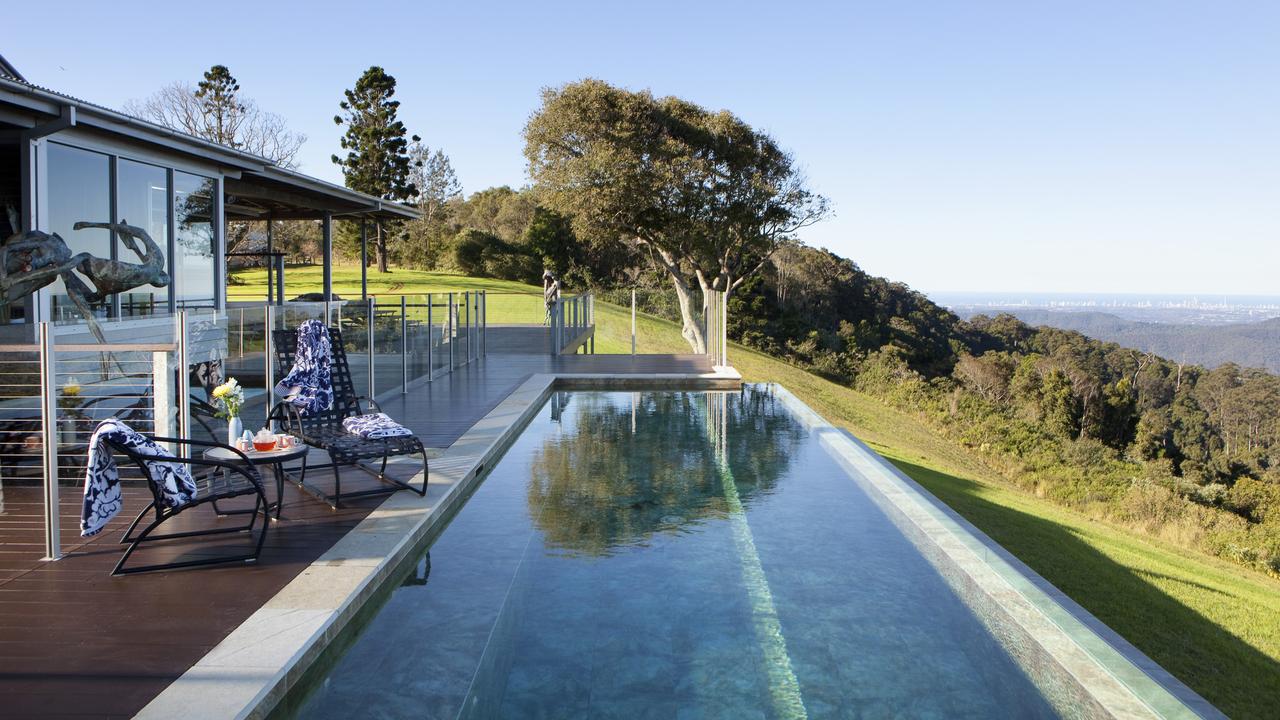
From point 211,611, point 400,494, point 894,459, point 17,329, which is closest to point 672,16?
point 894,459

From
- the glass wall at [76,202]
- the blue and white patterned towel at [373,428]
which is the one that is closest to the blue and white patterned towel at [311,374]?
the blue and white patterned towel at [373,428]

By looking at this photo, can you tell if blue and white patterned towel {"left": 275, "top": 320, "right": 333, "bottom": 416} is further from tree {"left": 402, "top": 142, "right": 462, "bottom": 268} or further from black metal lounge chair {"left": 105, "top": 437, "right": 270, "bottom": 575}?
tree {"left": 402, "top": 142, "right": 462, "bottom": 268}

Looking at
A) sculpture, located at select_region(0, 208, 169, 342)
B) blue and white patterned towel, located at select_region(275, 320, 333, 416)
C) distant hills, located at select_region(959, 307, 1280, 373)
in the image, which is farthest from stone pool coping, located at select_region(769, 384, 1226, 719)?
distant hills, located at select_region(959, 307, 1280, 373)

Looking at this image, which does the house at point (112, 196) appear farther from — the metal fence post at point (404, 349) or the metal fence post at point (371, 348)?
the metal fence post at point (404, 349)

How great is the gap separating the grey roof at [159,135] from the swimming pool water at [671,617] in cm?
468

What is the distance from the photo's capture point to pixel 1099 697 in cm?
314

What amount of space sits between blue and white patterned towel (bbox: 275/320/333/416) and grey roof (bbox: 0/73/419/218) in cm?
283

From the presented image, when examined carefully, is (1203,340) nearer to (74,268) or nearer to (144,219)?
(144,219)

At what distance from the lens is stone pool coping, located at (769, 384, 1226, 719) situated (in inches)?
120

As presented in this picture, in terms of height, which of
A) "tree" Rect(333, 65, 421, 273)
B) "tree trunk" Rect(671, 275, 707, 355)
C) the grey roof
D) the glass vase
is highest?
"tree" Rect(333, 65, 421, 273)

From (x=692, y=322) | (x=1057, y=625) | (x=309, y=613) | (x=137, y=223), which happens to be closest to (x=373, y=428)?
(x=309, y=613)

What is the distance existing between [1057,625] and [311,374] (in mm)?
5380

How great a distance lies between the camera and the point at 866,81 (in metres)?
30.5

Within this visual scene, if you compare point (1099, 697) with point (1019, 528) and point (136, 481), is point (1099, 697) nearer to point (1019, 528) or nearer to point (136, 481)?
point (136, 481)
